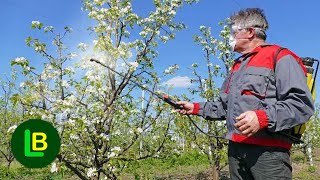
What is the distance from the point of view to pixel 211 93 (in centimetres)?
1096

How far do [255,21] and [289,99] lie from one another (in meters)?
0.76

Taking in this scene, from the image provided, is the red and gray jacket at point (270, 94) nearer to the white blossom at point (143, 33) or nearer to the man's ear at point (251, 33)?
the man's ear at point (251, 33)

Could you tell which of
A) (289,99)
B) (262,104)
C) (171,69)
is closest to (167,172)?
(171,69)

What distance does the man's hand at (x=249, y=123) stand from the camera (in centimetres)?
236

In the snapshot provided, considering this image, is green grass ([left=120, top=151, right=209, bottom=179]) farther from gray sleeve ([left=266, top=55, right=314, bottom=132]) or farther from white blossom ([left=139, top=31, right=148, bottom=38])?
gray sleeve ([left=266, top=55, right=314, bottom=132])

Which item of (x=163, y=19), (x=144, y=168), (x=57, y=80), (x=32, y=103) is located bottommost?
(x=144, y=168)

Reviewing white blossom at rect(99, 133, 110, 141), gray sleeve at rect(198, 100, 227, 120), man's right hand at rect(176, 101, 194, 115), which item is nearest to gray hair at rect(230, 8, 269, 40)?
gray sleeve at rect(198, 100, 227, 120)

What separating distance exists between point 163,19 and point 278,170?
5.30 meters

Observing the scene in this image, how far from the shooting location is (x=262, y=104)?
2.61 meters

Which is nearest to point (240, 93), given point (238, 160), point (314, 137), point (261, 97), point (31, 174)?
point (261, 97)

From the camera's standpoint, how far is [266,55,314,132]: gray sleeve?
242 centimetres

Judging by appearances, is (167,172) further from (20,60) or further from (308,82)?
(308,82)

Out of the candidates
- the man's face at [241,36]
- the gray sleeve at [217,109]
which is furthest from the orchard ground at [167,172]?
the man's face at [241,36]

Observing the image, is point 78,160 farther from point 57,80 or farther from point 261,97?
point 261,97
